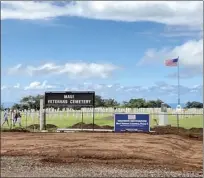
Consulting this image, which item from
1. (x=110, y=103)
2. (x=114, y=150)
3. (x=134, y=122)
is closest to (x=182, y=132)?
(x=134, y=122)

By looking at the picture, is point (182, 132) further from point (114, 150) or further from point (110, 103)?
point (110, 103)

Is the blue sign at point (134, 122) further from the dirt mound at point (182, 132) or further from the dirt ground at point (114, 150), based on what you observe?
the dirt ground at point (114, 150)

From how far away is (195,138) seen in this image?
33281 millimetres

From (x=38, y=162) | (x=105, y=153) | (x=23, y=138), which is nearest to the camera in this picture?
(x=38, y=162)

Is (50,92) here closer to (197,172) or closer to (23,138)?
(23,138)

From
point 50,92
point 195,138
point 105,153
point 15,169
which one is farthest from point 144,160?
point 50,92

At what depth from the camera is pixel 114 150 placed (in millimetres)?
25438

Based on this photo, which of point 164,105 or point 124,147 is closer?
point 124,147

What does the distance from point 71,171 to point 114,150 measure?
6.35 m

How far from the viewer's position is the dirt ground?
862 inches

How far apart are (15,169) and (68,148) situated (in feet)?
21.7

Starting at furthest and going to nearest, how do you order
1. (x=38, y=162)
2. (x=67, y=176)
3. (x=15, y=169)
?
(x=38, y=162)
(x=15, y=169)
(x=67, y=176)

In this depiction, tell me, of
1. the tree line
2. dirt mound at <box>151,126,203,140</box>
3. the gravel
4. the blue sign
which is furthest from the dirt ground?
the tree line

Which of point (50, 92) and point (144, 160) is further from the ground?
point (50, 92)
